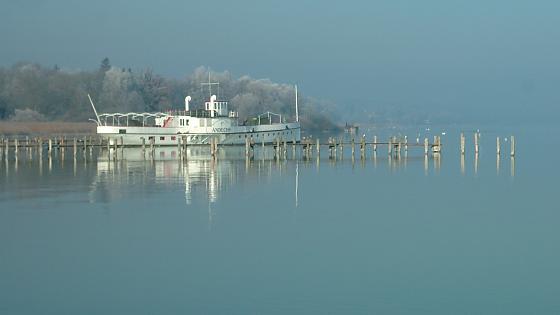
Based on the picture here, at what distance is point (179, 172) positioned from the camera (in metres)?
52.2

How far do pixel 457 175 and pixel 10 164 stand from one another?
93.2 feet

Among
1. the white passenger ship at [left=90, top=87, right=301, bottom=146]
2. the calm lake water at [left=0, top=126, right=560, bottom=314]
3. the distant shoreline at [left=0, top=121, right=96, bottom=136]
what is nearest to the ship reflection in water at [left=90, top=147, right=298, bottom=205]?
the calm lake water at [left=0, top=126, right=560, bottom=314]

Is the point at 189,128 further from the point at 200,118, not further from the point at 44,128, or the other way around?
the point at 44,128

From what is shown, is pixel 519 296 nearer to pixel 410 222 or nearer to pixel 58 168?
pixel 410 222

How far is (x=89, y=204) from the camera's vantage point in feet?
118

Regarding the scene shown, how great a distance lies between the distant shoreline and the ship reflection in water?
95.0ft

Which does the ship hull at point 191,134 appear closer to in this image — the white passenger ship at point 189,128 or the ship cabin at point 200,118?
the white passenger ship at point 189,128

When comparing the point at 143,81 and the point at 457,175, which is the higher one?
the point at 143,81

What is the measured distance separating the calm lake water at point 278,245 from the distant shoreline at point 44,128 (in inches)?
2057

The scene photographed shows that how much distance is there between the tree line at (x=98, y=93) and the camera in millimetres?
113000

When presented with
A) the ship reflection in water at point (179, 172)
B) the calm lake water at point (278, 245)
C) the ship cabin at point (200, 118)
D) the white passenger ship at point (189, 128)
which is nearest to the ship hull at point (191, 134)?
the white passenger ship at point (189, 128)

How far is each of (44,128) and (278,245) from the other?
79.3 meters

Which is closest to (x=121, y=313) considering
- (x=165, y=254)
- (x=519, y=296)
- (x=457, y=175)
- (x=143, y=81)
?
(x=165, y=254)

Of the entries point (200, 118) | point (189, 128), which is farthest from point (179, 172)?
point (200, 118)
